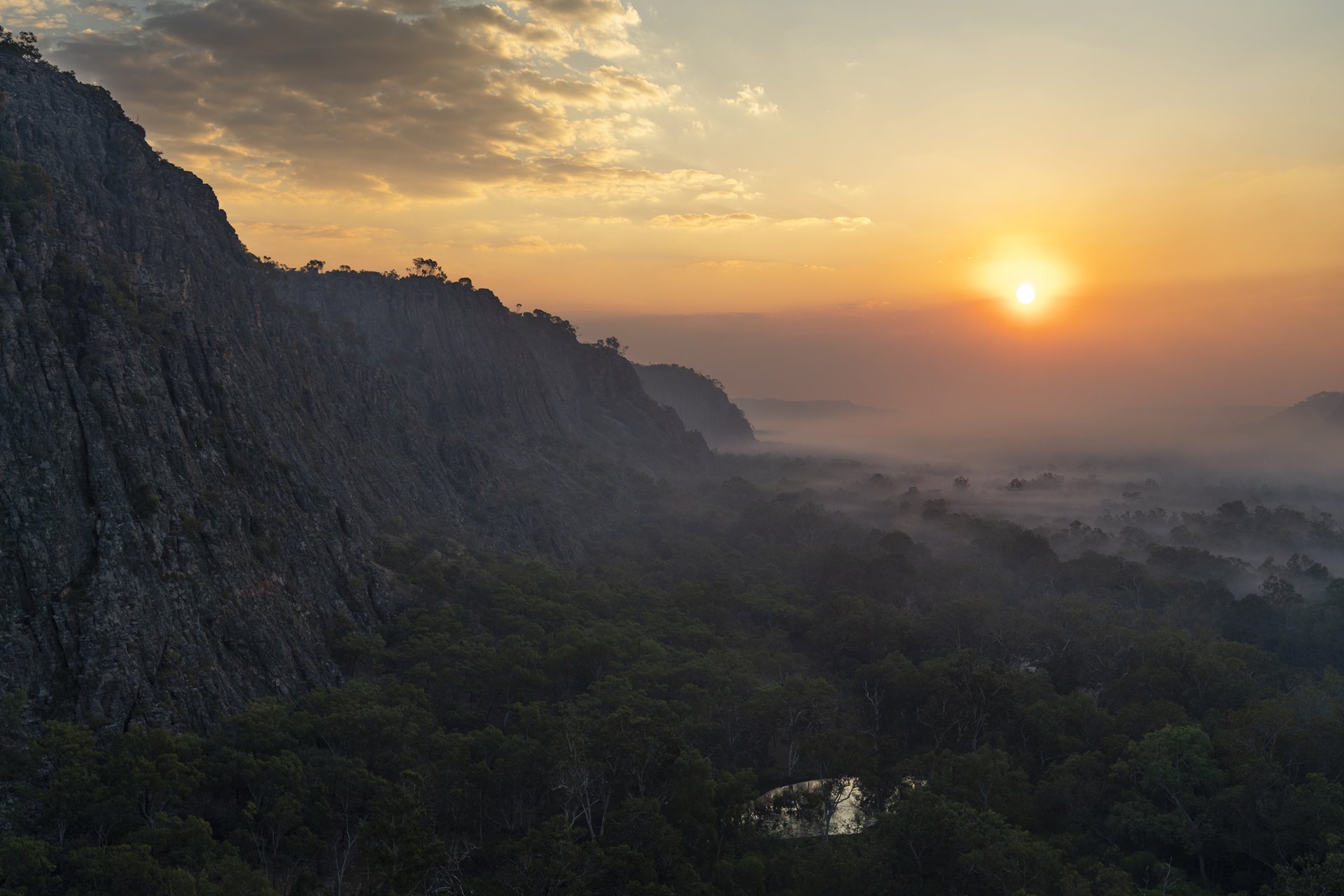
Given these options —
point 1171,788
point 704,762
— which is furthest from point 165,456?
point 1171,788

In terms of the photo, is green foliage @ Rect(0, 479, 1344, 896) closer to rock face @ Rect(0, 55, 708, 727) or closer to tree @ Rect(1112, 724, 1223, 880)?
tree @ Rect(1112, 724, 1223, 880)

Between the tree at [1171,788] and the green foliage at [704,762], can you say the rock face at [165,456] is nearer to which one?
the green foliage at [704,762]

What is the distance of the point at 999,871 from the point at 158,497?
5052 centimetres

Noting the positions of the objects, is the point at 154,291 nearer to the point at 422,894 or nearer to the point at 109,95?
the point at 109,95

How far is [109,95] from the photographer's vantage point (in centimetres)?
7356

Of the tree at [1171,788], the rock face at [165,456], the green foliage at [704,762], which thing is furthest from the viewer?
the tree at [1171,788]

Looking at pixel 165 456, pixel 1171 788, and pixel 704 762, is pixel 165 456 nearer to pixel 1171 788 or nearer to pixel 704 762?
pixel 704 762

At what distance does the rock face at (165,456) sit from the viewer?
43312 millimetres

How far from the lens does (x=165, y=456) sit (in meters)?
51.2

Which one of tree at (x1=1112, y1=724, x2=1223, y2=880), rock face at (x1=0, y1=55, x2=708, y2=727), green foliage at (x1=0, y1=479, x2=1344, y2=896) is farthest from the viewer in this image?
tree at (x1=1112, y1=724, x2=1223, y2=880)

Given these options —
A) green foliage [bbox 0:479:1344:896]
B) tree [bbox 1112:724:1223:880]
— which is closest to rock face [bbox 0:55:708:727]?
green foliage [bbox 0:479:1344:896]

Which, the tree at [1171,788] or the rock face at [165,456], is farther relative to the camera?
the tree at [1171,788]

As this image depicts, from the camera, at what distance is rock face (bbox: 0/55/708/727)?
43.3 meters

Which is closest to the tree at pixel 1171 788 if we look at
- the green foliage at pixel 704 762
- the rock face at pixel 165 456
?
the green foliage at pixel 704 762
